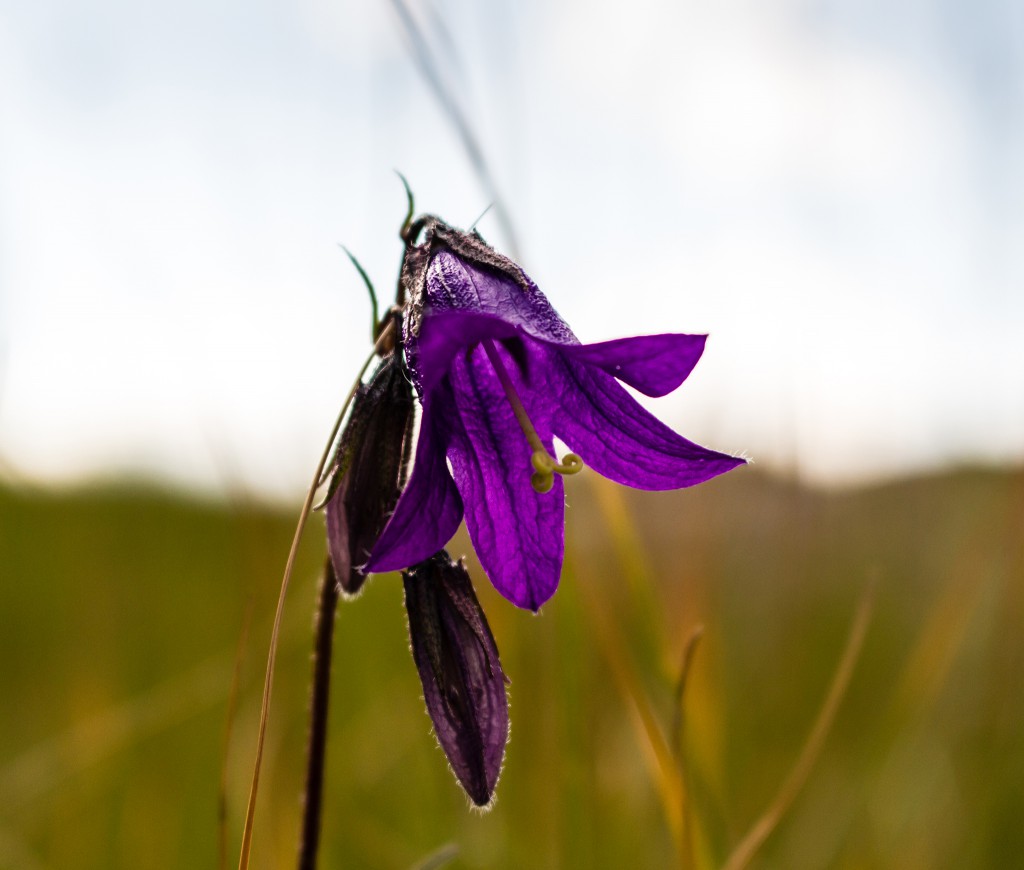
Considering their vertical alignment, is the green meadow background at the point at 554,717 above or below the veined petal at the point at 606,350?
below

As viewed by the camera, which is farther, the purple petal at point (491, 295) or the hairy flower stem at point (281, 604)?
the purple petal at point (491, 295)

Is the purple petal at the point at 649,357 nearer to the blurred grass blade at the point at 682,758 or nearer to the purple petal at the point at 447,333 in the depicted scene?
the purple petal at the point at 447,333

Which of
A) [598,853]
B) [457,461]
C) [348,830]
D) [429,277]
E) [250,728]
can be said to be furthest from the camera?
[348,830]

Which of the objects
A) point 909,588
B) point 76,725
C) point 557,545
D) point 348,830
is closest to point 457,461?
point 557,545

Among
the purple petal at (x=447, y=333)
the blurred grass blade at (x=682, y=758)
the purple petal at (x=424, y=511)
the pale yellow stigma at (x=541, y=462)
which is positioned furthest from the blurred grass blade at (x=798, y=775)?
the purple petal at (x=447, y=333)

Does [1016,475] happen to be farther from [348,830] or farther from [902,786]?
[348,830]

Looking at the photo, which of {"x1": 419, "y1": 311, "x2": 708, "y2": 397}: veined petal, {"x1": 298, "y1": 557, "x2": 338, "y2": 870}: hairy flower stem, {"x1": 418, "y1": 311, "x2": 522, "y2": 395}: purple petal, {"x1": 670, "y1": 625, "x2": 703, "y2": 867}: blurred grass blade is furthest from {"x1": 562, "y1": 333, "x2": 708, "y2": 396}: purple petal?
{"x1": 298, "y1": 557, "x2": 338, "y2": 870}: hairy flower stem

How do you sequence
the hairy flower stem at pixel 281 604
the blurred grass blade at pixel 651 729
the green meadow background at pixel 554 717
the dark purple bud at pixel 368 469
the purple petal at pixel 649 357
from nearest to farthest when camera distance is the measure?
1. the hairy flower stem at pixel 281 604
2. the purple petal at pixel 649 357
3. the dark purple bud at pixel 368 469
4. the blurred grass blade at pixel 651 729
5. the green meadow background at pixel 554 717
